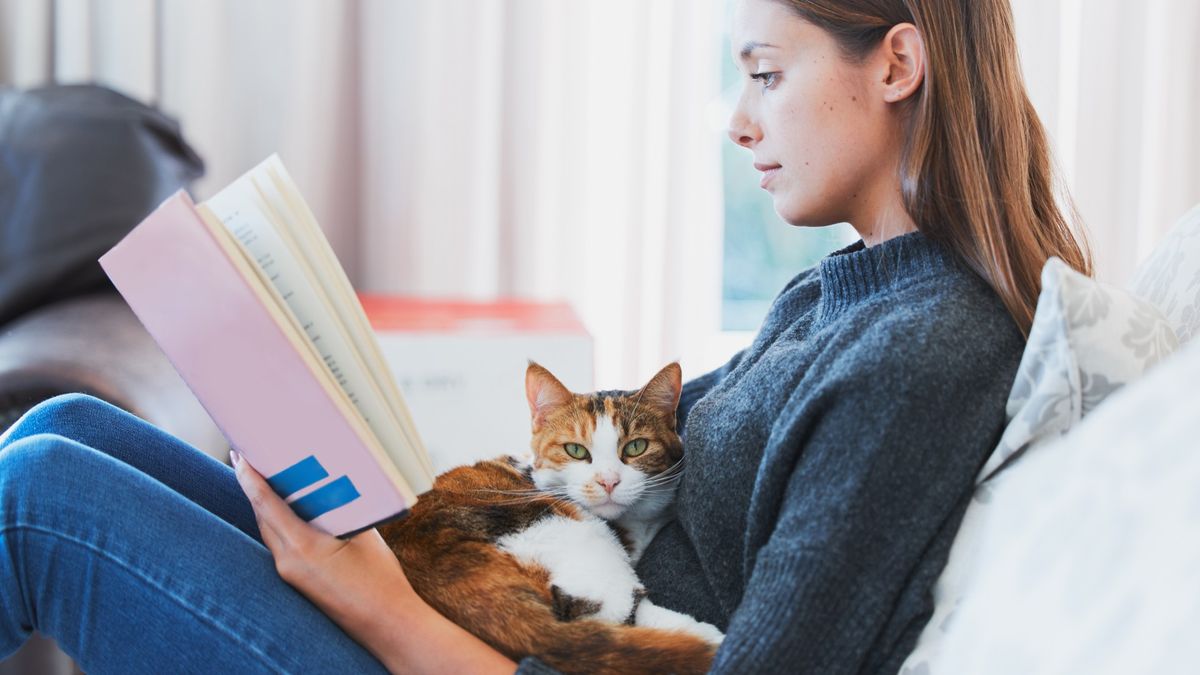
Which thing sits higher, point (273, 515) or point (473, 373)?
point (273, 515)

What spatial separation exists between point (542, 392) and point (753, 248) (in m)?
1.65

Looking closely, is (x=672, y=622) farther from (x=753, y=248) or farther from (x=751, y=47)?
(x=753, y=248)

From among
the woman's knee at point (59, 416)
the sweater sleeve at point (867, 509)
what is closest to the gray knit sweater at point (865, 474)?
the sweater sleeve at point (867, 509)

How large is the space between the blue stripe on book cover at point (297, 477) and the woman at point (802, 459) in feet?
0.06

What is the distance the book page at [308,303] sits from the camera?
723 mm

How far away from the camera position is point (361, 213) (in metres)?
2.42

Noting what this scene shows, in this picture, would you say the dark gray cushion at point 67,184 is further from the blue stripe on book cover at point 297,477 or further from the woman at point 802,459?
the blue stripe on book cover at point 297,477

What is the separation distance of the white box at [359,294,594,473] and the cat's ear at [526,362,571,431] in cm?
65

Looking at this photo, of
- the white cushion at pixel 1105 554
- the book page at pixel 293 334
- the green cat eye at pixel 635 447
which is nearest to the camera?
the white cushion at pixel 1105 554

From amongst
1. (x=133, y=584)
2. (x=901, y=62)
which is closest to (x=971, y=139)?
(x=901, y=62)

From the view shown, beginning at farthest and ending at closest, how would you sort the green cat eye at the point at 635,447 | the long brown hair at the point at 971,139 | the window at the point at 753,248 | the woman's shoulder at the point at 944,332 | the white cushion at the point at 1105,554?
the window at the point at 753,248 < the green cat eye at the point at 635,447 < the long brown hair at the point at 971,139 < the woman's shoulder at the point at 944,332 < the white cushion at the point at 1105,554

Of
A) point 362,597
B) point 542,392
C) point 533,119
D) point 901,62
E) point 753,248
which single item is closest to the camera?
point 362,597

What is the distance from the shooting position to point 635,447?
1.10m

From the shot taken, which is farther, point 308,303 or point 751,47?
point 751,47
